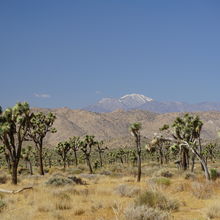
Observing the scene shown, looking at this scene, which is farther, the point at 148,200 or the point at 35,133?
the point at 35,133

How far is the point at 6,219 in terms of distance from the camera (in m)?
8.86

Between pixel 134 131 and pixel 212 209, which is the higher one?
pixel 134 131

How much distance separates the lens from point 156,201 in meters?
11.3

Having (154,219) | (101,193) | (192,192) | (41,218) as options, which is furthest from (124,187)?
(154,219)

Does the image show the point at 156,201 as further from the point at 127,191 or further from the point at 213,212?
the point at 127,191

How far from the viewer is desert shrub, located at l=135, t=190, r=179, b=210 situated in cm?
1112

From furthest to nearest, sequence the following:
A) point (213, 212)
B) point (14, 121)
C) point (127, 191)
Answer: point (14, 121) → point (127, 191) → point (213, 212)

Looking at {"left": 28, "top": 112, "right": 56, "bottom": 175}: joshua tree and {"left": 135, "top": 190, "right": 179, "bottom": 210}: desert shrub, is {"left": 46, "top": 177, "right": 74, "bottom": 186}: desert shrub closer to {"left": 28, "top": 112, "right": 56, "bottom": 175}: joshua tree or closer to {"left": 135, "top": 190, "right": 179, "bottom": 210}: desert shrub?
{"left": 135, "top": 190, "right": 179, "bottom": 210}: desert shrub

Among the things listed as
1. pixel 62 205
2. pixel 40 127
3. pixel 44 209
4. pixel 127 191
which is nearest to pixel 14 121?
pixel 40 127

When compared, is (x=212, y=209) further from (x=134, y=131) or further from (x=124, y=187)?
(x=134, y=131)

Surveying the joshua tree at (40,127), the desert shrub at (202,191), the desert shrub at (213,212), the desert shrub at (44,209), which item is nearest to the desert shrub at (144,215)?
the desert shrub at (213,212)

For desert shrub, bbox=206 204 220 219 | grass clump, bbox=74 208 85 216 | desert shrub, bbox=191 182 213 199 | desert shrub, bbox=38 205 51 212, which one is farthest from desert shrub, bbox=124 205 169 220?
desert shrub, bbox=191 182 213 199

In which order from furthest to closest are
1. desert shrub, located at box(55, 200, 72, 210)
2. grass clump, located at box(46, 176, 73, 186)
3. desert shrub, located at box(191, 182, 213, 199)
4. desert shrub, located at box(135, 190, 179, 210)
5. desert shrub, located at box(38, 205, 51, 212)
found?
1. grass clump, located at box(46, 176, 73, 186)
2. desert shrub, located at box(191, 182, 213, 199)
3. desert shrub, located at box(55, 200, 72, 210)
4. desert shrub, located at box(38, 205, 51, 212)
5. desert shrub, located at box(135, 190, 179, 210)

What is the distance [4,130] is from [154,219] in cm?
1581
